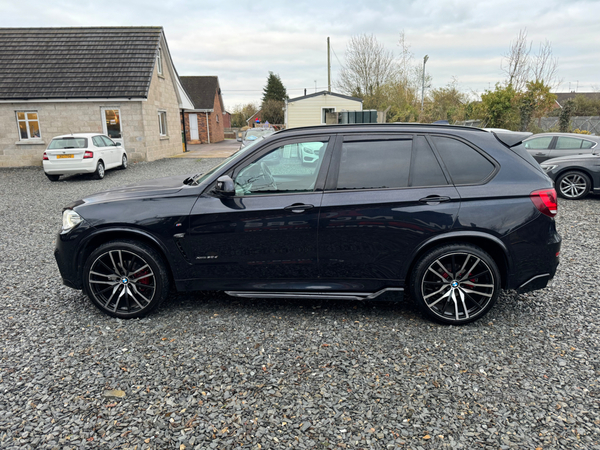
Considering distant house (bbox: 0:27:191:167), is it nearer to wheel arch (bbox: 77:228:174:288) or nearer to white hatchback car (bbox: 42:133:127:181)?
white hatchback car (bbox: 42:133:127:181)

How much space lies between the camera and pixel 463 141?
3.71 metres

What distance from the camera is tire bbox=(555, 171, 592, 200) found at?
32.0 feet

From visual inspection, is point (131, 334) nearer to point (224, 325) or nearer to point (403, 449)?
point (224, 325)

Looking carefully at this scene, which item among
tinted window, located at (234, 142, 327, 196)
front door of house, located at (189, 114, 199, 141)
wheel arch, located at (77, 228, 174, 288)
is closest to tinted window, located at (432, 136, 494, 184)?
tinted window, located at (234, 142, 327, 196)

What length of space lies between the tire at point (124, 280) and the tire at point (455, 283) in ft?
7.66

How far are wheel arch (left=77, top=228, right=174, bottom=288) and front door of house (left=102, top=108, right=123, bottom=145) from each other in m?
17.6

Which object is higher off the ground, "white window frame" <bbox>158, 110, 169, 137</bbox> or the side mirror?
"white window frame" <bbox>158, 110, 169, 137</bbox>

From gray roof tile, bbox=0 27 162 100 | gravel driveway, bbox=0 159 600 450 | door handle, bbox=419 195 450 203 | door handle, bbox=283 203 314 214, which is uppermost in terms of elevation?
gray roof tile, bbox=0 27 162 100

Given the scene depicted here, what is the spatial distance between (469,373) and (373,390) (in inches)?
29.7

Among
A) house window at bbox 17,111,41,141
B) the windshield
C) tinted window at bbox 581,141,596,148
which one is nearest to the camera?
tinted window at bbox 581,141,596,148

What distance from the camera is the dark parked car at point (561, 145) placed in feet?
35.5

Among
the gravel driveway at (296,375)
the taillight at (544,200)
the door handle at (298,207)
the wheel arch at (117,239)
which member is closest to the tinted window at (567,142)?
the gravel driveway at (296,375)

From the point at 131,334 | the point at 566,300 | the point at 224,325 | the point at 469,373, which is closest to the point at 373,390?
the point at 469,373

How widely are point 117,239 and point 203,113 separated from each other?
1541 inches
